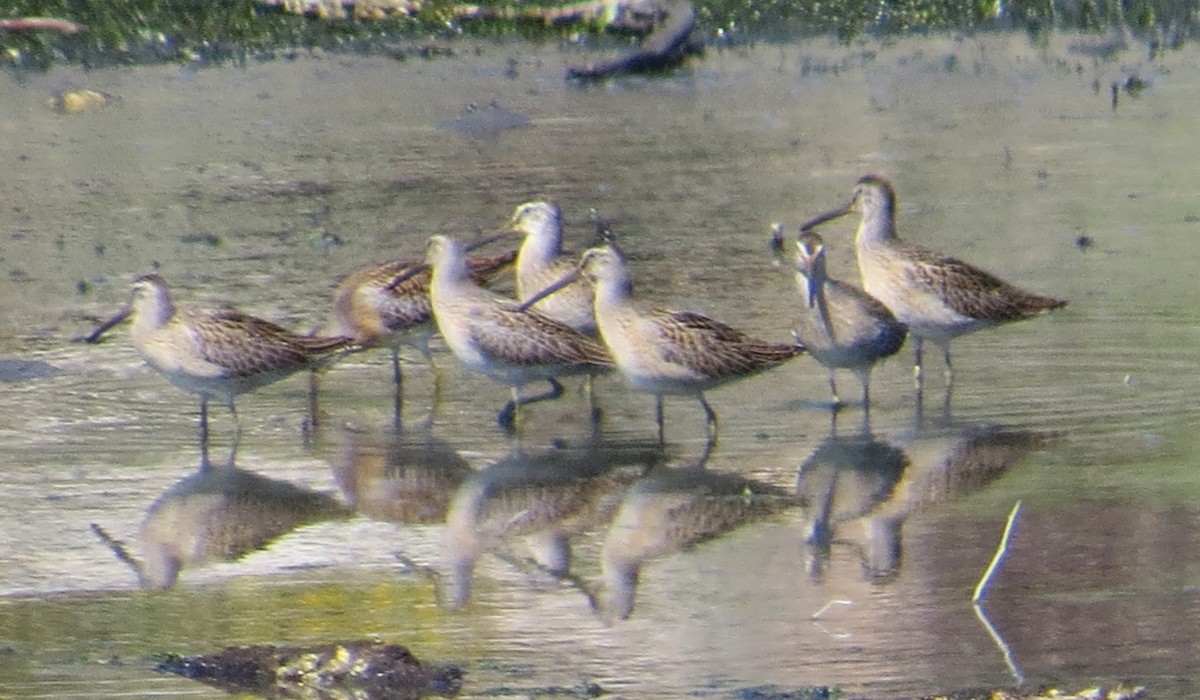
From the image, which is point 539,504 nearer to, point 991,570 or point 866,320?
point 991,570

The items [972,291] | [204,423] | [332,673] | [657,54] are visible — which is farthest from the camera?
[657,54]

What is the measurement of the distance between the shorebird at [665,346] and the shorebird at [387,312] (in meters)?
1.11

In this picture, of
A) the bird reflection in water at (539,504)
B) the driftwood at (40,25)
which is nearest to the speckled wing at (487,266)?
the bird reflection in water at (539,504)

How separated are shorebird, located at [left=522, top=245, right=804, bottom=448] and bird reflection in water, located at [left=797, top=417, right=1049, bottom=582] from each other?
1.89 feet

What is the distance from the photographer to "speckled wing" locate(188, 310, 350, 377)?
1010 centimetres

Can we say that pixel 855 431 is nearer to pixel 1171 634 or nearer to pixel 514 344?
pixel 514 344

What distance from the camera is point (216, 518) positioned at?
8.61m

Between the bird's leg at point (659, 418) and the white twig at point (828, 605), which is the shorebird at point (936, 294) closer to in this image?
the bird's leg at point (659, 418)

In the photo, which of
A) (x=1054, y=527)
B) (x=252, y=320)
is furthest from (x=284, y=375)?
(x=1054, y=527)

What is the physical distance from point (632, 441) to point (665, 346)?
487 mm

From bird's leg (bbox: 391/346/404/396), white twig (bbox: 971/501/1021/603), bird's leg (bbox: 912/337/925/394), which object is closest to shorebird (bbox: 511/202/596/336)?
bird's leg (bbox: 391/346/404/396)

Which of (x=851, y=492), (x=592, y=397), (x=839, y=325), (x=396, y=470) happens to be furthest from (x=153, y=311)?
(x=851, y=492)

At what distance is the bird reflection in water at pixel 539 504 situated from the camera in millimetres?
7949

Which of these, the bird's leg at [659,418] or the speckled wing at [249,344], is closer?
the bird's leg at [659,418]
